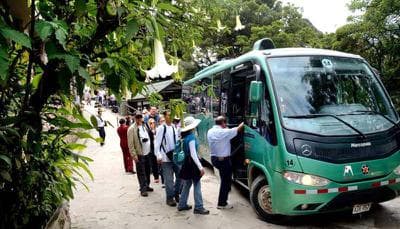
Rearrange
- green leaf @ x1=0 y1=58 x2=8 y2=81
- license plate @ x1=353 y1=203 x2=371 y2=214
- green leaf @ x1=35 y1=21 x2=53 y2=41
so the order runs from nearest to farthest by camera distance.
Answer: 1. green leaf @ x1=0 y1=58 x2=8 y2=81
2. green leaf @ x1=35 y1=21 x2=53 y2=41
3. license plate @ x1=353 y1=203 x2=371 y2=214

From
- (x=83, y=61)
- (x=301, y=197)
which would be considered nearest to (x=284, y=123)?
(x=301, y=197)

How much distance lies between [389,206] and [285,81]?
276 cm

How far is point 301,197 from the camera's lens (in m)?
5.23

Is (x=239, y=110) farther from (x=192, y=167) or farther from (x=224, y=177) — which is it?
(x=192, y=167)

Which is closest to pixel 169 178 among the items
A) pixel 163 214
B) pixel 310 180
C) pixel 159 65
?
pixel 163 214

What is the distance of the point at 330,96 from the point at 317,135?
35.2 inches

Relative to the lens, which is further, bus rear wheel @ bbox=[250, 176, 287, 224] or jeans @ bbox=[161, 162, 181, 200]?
jeans @ bbox=[161, 162, 181, 200]

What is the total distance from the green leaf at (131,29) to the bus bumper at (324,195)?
385 cm

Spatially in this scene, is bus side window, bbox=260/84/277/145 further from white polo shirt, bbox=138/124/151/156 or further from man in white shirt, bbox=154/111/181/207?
white polo shirt, bbox=138/124/151/156

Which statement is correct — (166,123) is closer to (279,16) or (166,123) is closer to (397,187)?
(397,187)

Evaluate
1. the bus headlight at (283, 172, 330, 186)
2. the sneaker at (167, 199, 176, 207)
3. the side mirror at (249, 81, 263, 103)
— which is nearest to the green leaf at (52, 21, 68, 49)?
the bus headlight at (283, 172, 330, 186)

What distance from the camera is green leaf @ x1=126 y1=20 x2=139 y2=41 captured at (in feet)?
6.61

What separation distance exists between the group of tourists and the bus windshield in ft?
4.38

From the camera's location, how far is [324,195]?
5215 millimetres
